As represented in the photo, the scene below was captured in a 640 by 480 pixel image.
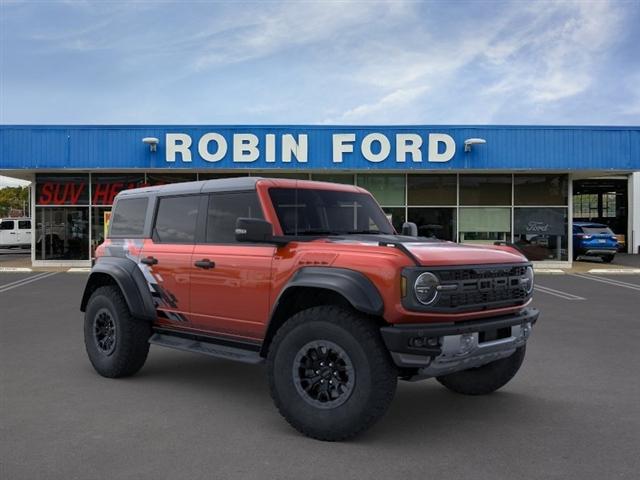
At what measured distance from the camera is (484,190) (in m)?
22.7

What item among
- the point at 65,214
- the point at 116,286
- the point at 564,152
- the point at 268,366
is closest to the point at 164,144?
the point at 65,214

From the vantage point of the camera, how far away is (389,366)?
4199 mm

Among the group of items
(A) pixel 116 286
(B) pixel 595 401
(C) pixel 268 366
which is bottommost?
(B) pixel 595 401

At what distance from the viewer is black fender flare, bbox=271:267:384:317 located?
4164 mm

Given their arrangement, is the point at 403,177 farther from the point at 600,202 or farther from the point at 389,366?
the point at 600,202

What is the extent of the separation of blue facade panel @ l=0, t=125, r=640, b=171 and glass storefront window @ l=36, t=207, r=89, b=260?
6.52 feet

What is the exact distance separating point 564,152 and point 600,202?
23863 millimetres

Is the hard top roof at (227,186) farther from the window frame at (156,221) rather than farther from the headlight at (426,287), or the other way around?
the headlight at (426,287)

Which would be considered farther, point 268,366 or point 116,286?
point 116,286

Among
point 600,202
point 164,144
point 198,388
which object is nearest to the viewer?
point 198,388

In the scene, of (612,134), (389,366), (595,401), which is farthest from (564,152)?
(389,366)

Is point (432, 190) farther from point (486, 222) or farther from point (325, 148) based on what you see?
point (325, 148)

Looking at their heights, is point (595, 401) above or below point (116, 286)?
below

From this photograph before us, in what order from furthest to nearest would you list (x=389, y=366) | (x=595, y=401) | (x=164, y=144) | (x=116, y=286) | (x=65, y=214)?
(x=65, y=214) → (x=164, y=144) → (x=116, y=286) → (x=595, y=401) → (x=389, y=366)
